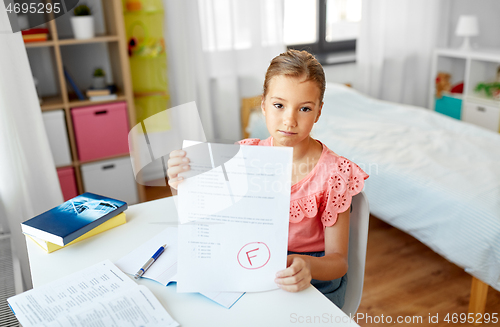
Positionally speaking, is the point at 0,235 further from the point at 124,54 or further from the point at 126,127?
the point at 124,54

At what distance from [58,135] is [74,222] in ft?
4.71

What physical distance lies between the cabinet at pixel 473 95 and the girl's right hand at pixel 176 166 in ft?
9.73

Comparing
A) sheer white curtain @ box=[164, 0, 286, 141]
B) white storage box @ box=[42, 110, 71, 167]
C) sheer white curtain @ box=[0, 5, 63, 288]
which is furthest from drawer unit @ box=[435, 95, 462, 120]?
sheer white curtain @ box=[0, 5, 63, 288]

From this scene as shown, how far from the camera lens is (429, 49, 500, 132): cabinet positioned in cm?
316

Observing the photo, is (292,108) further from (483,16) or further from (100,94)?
(483,16)

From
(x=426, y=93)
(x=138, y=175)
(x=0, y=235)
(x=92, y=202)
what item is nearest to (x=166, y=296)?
(x=138, y=175)

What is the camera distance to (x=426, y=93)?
3785 mm

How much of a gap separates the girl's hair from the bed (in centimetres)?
23

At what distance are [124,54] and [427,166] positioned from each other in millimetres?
1661

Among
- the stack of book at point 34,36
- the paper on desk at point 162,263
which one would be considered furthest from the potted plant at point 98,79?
the paper on desk at point 162,263

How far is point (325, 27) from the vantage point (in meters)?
3.46

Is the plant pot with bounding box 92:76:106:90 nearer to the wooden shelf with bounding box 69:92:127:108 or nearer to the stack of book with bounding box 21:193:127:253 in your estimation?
the wooden shelf with bounding box 69:92:127:108

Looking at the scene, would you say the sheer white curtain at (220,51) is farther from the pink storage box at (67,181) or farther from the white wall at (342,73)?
the pink storage box at (67,181)

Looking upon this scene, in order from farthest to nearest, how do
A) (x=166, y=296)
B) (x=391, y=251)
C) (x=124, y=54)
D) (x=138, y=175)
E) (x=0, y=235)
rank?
(x=124, y=54) → (x=391, y=251) → (x=0, y=235) → (x=138, y=175) → (x=166, y=296)
